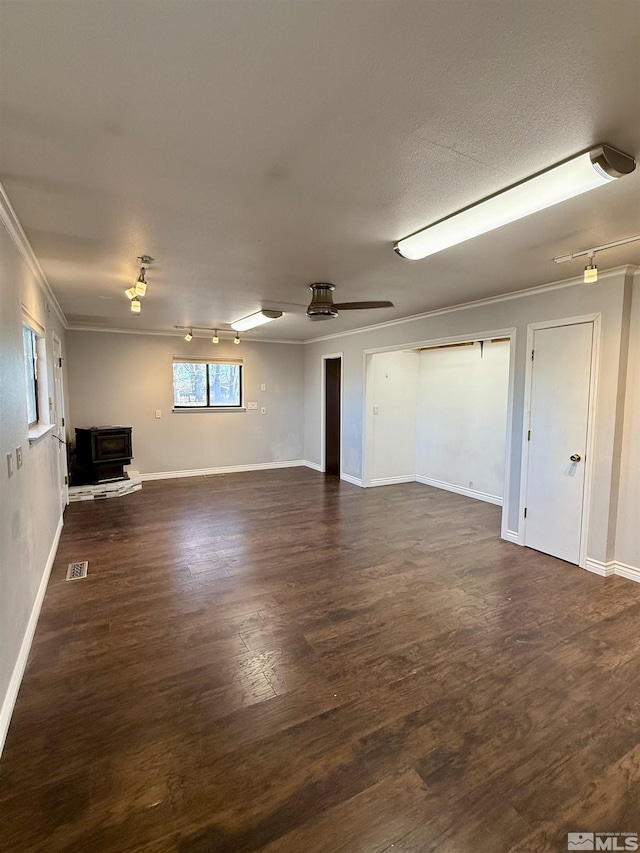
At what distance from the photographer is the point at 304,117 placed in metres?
1.45

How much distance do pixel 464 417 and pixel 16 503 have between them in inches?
213

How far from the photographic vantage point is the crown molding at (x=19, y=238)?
6.90ft

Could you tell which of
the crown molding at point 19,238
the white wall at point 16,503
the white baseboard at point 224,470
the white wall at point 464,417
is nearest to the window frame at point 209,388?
the white baseboard at point 224,470

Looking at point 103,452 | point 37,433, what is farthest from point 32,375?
point 103,452

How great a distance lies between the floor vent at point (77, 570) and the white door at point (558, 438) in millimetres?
4186

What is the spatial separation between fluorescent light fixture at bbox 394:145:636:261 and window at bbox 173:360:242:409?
5.32 meters

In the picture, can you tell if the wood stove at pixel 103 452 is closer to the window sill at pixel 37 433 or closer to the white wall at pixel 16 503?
the window sill at pixel 37 433

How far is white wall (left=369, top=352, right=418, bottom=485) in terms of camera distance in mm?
6453

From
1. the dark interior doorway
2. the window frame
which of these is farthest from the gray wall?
the window frame

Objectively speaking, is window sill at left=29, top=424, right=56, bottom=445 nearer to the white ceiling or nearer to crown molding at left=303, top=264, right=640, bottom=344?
the white ceiling

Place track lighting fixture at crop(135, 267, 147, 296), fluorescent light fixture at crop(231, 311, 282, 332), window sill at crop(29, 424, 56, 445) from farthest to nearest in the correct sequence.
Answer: fluorescent light fixture at crop(231, 311, 282, 332), track lighting fixture at crop(135, 267, 147, 296), window sill at crop(29, 424, 56, 445)

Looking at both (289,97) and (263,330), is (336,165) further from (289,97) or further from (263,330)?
(263,330)

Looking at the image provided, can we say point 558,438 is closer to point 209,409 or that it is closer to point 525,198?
point 525,198

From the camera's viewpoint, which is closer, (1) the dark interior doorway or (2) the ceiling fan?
(2) the ceiling fan
